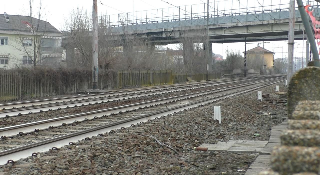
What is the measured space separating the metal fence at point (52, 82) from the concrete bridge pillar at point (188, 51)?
25055mm

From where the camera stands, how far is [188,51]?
223 ft

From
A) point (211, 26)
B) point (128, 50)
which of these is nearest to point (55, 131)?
point (128, 50)

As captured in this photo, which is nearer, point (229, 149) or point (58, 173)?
point (58, 173)

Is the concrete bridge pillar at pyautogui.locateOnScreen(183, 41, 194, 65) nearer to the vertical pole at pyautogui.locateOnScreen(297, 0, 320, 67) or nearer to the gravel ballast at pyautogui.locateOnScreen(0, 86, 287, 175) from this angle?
the gravel ballast at pyautogui.locateOnScreen(0, 86, 287, 175)

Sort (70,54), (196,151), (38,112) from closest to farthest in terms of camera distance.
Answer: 1. (196,151)
2. (38,112)
3. (70,54)

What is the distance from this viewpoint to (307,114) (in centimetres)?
484

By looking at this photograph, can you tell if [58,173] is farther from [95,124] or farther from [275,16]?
[275,16]

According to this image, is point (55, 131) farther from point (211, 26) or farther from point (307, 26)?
point (211, 26)

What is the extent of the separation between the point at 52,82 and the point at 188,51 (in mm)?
41210

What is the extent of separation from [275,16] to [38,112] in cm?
4649

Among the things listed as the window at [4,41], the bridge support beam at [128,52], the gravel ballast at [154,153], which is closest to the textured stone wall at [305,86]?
the gravel ballast at [154,153]

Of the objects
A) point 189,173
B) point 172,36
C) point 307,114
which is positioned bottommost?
point 189,173

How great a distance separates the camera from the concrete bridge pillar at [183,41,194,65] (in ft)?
221

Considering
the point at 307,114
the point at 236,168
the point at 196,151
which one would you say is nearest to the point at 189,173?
the point at 236,168
